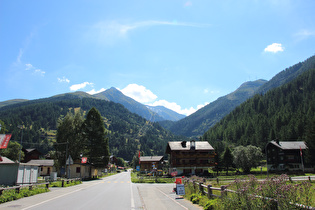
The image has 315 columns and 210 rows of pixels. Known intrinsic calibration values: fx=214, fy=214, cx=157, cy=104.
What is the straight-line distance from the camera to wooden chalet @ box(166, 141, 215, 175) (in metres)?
64.0

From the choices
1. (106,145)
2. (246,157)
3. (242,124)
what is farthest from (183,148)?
(242,124)

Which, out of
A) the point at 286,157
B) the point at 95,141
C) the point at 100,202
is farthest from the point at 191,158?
the point at 100,202

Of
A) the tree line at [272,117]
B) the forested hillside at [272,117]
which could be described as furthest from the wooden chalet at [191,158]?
the forested hillside at [272,117]

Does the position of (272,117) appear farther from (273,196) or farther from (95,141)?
(273,196)

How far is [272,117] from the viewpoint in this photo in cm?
13938

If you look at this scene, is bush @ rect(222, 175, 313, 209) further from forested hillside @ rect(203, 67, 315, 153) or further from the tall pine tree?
forested hillside @ rect(203, 67, 315, 153)

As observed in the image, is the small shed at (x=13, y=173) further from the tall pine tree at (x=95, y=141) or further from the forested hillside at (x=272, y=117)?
the forested hillside at (x=272, y=117)

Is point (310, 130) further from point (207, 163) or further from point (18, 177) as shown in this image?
point (18, 177)

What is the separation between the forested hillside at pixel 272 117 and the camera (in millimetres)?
107875

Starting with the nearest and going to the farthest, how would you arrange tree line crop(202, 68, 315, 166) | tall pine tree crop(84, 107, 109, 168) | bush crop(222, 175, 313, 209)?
bush crop(222, 175, 313, 209) → tall pine tree crop(84, 107, 109, 168) → tree line crop(202, 68, 315, 166)

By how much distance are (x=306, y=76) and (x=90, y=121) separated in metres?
203

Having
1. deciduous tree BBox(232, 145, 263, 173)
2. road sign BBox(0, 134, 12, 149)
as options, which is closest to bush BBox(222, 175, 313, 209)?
road sign BBox(0, 134, 12, 149)

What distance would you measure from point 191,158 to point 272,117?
98.7 meters

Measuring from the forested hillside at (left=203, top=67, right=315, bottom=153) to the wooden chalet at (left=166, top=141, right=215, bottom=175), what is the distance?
3882cm
